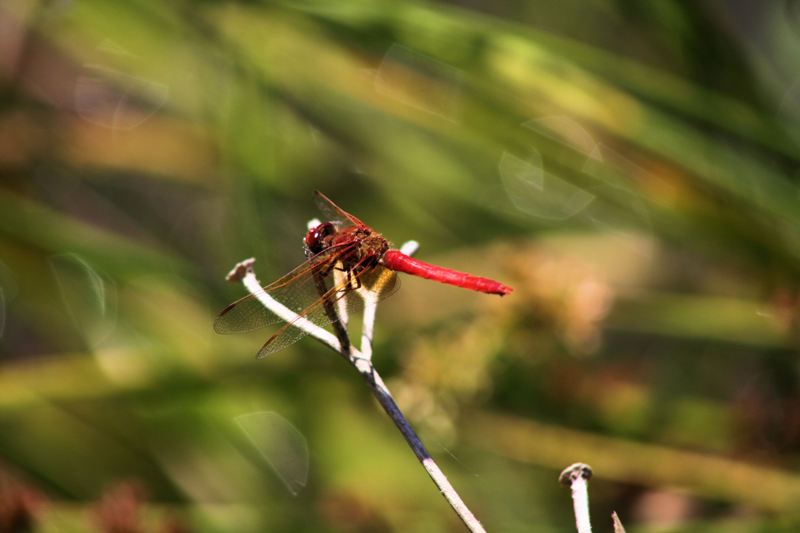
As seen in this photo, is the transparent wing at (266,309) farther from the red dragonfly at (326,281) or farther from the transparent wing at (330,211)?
the transparent wing at (330,211)

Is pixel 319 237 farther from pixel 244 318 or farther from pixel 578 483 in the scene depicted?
pixel 578 483

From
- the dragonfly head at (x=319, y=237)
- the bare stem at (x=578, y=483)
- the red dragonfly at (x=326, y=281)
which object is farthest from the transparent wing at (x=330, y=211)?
the bare stem at (x=578, y=483)

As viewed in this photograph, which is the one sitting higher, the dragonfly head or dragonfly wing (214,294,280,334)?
the dragonfly head

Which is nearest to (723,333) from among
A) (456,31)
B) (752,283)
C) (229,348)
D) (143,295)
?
(752,283)

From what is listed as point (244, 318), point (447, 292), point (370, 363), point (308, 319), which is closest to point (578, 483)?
point (370, 363)

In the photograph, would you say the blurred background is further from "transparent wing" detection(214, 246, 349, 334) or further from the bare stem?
the bare stem

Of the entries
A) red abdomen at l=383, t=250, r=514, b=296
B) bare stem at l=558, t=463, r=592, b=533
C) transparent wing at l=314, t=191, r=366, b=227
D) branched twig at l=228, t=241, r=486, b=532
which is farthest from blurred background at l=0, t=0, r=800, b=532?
bare stem at l=558, t=463, r=592, b=533
